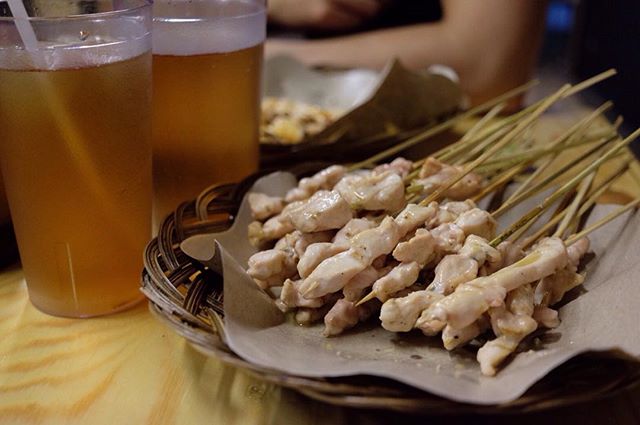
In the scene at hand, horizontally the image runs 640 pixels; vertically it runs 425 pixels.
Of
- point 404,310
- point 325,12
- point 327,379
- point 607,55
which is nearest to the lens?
point 327,379

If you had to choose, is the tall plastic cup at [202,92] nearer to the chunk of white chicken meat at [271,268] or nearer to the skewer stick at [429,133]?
the skewer stick at [429,133]

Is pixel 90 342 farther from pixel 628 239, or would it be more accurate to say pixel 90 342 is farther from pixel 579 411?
pixel 628 239

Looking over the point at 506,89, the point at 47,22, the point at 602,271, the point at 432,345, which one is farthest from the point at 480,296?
the point at 506,89

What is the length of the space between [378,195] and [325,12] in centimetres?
203

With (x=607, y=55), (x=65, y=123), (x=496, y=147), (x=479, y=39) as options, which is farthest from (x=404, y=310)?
(x=607, y=55)

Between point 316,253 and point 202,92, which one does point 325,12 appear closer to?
point 202,92

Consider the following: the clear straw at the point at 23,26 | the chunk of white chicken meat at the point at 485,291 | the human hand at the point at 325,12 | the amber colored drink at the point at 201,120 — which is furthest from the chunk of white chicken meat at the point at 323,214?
the human hand at the point at 325,12

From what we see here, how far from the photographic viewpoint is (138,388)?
964 millimetres

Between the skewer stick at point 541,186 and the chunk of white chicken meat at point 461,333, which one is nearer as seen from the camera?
the chunk of white chicken meat at point 461,333

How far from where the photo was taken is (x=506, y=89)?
9.74 feet

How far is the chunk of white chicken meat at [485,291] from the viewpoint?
0.90 meters

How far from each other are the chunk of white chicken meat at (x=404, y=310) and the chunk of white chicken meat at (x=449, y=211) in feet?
0.57

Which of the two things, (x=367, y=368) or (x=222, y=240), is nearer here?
(x=367, y=368)

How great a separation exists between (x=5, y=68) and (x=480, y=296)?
2.30 ft
